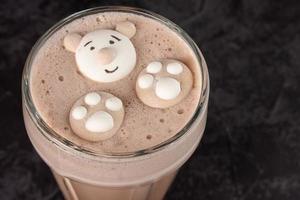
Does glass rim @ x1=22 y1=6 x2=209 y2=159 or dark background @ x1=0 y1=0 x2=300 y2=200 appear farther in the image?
dark background @ x1=0 y1=0 x2=300 y2=200

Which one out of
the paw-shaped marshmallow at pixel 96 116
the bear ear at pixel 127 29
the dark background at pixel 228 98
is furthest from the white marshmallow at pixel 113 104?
the dark background at pixel 228 98

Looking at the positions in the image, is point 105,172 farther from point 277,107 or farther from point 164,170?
point 277,107

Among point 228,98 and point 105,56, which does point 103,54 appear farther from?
point 228,98

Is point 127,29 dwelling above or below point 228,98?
above

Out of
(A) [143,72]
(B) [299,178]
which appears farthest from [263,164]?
(A) [143,72]

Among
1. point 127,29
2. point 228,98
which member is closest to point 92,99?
point 127,29

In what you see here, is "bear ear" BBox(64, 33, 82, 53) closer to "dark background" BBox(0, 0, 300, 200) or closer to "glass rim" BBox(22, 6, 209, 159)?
"glass rim" BBox(22, 6, 209, 159)

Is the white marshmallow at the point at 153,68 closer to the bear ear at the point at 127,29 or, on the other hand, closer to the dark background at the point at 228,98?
the bear ear at the point at 127,29

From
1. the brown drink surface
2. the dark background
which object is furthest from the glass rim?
the dark background
